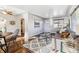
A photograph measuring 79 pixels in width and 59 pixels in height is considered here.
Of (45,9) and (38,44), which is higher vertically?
(45,9)

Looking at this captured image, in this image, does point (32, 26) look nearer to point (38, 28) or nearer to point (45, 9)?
point (38, 28)

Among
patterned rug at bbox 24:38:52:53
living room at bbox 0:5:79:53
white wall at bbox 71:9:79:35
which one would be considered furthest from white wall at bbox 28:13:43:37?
white wall at bbox 71:9:79:35

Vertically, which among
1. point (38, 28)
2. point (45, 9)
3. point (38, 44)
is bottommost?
point (38, 44)

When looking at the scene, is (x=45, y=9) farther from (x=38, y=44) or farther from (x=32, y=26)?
(x=38, y=44)

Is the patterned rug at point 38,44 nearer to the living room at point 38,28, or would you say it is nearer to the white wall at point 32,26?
the living room at point 38,28

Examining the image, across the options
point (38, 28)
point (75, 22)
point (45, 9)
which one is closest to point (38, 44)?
point (38, 28)

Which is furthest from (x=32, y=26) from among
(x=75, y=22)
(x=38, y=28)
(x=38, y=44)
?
(x=75, y=22)

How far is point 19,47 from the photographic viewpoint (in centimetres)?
216

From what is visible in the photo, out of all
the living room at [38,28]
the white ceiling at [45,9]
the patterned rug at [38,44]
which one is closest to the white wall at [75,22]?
the living room at [38,28]

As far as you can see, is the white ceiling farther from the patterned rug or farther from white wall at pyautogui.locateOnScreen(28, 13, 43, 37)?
the patterned rug
